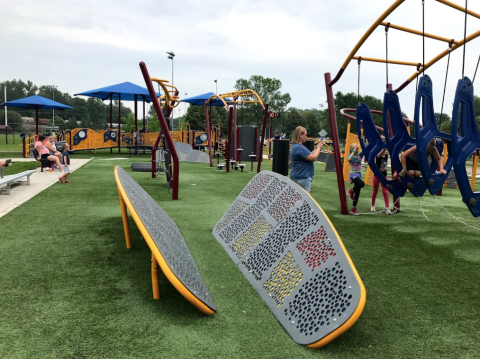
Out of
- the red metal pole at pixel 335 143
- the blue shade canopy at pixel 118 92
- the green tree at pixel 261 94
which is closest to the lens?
the red metal pole at pixel 335 143

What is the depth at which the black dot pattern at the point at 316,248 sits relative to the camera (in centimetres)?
286

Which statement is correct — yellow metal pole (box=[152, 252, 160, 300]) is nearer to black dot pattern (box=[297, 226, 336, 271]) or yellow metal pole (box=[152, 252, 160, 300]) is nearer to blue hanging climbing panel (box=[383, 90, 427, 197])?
black dot pattern (box=[297, 226, 336, 271])

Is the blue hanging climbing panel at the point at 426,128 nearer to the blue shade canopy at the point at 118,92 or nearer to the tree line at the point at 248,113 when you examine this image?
the blue shade canopy at the point at 118,92

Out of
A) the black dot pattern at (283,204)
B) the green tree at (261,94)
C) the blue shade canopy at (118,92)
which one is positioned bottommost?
the black dot pattern at (283,204)

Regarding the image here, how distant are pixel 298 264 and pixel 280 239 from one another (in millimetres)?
478

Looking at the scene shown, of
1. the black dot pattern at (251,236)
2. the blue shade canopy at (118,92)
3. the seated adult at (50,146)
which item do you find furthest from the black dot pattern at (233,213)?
the blue shade canopy at (118,92)

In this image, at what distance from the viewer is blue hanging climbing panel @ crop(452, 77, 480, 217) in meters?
3.80

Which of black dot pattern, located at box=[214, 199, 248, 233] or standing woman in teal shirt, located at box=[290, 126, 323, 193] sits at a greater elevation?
standing woman in teal shirt, located at box=[290, 126, 323, 193]

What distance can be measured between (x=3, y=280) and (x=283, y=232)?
8.69 feet

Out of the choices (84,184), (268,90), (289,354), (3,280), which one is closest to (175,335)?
(289,354)

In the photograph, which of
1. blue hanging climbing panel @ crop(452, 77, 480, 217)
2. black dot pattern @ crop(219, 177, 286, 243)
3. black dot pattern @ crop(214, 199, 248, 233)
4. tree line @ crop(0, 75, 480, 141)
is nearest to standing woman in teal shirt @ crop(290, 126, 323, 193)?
black dot pattern @ crop(214, 199, 248, 233)

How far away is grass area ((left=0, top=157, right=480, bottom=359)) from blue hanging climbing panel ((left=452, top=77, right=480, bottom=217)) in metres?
1.00

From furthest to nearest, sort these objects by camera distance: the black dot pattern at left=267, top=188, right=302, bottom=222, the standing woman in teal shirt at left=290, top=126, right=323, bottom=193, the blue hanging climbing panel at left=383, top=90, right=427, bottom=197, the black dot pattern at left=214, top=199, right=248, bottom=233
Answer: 1. the standing woman in teal shirt at left=290, top=126, right=323, bottom=193
2. the black dot pattern at left=214, top=199, right=248, bottom=233
3. the blue hanging climbing panel at left=383, top=90, right=427, bottom=197
4. the black dot pattern at left=267, top=188, right=302, bottom=222

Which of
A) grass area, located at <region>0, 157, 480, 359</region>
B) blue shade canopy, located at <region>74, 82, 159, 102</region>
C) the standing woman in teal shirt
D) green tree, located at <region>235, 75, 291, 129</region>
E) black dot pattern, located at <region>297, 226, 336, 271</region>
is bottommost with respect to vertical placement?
grass area, located at <region>0, 157, 480, 359</region>
